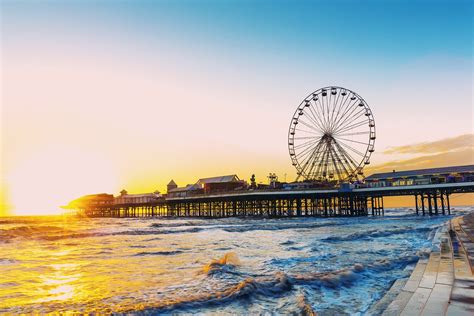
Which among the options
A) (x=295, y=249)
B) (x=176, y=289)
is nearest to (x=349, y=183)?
(x=295, y=249)

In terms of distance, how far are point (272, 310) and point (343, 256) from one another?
6741mm

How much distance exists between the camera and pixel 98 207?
10538cm

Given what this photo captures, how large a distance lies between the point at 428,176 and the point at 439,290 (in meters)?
54.1

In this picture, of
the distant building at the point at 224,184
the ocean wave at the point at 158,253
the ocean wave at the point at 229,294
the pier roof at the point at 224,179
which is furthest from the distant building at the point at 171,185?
the ocean wave at the point at 229,294

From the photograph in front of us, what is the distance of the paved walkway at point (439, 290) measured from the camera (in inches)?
167

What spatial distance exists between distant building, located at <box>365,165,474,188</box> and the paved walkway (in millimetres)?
44841

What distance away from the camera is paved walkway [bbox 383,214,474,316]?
4254 millimetres

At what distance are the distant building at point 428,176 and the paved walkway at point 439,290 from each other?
44.8 meters

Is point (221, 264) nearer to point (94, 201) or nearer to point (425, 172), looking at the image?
point (425, 172)

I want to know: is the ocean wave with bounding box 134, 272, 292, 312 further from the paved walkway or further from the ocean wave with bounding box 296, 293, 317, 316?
the paved walkway

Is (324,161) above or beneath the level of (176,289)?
above

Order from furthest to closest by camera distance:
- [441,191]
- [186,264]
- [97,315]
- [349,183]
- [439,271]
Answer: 1. [349,183]
2. [441,191]
3. [186,264]
4. [439,271]
5. [97,315]

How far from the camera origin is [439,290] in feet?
16.8

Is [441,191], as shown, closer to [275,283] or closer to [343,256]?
[343,256]
